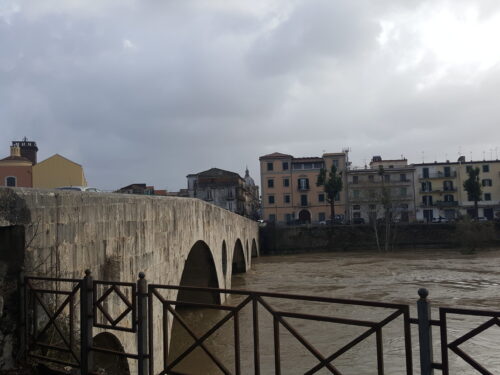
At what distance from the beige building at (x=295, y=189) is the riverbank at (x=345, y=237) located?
33.0ft

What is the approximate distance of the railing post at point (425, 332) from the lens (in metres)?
3.62

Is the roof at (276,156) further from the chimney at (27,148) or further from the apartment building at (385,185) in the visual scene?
the chimney at (27,148)

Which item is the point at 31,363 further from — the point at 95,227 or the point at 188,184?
the point at 188,184

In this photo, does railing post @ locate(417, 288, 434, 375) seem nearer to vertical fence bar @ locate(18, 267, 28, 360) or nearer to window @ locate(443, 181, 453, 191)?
vertical fence bar @ locate(18, 267, 28, 360)

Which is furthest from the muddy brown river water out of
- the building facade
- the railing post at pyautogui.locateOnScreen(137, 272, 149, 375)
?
the building facade

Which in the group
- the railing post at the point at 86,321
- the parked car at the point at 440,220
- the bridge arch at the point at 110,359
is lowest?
the bridge arch at the point at 110,359

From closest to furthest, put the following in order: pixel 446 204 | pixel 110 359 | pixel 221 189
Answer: pixel 110 359 < pixel 446 204 < pixel 221 189

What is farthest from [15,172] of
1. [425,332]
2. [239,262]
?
[425,332]

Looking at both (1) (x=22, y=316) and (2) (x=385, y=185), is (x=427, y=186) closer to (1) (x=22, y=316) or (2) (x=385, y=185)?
(2) (x=385, y=185)

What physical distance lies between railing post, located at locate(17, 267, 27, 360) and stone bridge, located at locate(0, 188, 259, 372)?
4.0 inches

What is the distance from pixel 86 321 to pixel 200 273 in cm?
1211

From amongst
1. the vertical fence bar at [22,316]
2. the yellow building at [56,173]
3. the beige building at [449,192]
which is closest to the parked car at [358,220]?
the beige building at [449,192]

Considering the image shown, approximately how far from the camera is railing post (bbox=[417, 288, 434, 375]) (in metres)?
3.62

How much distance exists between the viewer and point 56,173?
1558 inches
